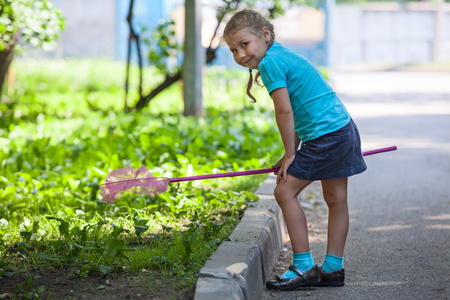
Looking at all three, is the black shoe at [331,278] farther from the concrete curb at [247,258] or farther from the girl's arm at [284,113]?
the girl's arm at [284,113]

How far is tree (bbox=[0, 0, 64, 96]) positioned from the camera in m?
5.86

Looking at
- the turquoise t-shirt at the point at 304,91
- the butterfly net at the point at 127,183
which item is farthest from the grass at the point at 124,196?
the turquoise t-shirt at the point at 304,91

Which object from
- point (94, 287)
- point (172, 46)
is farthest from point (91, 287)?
point (172, 46)

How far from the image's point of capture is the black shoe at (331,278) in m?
3.14

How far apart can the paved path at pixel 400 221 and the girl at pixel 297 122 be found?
0.38 metres

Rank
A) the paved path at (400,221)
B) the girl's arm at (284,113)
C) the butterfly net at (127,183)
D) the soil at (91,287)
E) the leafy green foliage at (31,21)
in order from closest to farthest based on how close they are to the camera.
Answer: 1. the soil at (91,287)
2. the girl's arm at (284,113)
3. the paved path at (400,221)
4. the butterfly net at (127,183)
5. the leafy green foliage at (31,21)

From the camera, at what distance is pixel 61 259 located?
9.81ft

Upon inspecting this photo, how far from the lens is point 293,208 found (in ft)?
9.99

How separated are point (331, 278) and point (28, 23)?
4417 millimetres

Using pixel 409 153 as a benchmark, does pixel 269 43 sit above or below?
above

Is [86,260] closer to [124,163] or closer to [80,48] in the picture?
[124,163]

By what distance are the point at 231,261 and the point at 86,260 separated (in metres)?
0.73

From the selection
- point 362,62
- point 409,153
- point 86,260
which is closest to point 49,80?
point 409,153

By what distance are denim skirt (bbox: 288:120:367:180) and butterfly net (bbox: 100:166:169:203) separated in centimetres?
88
